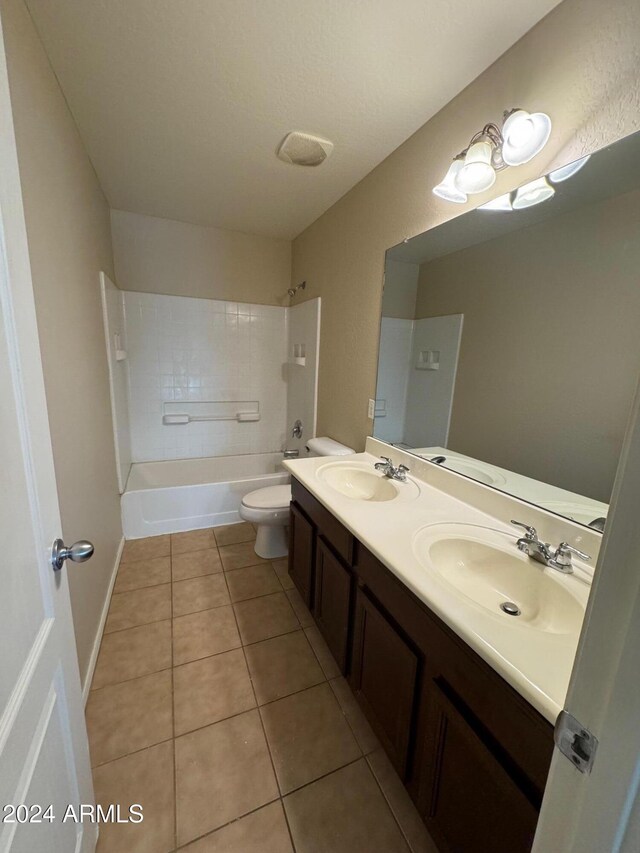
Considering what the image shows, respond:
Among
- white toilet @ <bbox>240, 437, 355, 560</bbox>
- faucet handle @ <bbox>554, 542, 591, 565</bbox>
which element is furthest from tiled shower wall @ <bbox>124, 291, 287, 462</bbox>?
faucet handle @ <bbox>554, 542, 591, 565</bbox>

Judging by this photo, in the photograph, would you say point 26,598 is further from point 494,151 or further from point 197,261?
point 197,261

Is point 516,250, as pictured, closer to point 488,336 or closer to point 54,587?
point 488,336

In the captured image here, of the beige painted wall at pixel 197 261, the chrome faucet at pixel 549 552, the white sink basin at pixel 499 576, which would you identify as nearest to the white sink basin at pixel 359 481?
the white sink basin at pixel 499 576

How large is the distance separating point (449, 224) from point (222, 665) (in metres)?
2.20

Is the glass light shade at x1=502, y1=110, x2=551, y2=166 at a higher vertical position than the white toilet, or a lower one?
higher

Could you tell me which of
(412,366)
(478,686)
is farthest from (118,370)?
(478,686)

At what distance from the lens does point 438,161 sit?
147cm

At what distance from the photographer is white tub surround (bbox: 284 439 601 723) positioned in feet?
2.17

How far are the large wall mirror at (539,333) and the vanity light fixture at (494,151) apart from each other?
0.10 meters

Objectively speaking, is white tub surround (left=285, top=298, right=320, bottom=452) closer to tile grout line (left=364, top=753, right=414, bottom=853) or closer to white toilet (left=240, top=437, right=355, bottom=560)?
white toilet (left=240, top=437, right=355, bottom=560)

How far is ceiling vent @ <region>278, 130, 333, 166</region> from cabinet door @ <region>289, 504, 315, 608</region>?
6.10 feet

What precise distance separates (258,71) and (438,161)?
0.80 m

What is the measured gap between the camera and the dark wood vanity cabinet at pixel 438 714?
0.67 metres

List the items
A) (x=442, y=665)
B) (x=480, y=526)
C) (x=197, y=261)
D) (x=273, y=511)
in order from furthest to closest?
(x=197, y=261)
(x=273, y=511)
(x=480, y=526)
(x=442, y=665)
